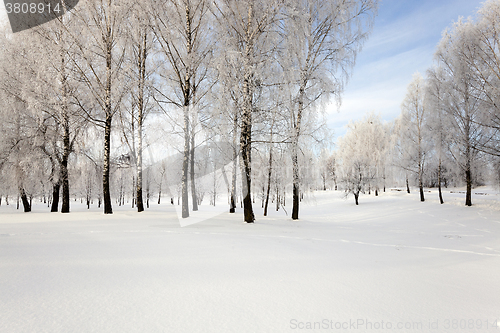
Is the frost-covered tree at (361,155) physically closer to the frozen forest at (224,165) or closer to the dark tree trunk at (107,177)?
the frozen forest at (224,165)

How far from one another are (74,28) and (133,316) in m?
13.0

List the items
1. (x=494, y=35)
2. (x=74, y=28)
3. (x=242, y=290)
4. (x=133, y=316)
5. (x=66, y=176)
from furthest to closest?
(x=494, y=35), (x=66, y=176), (x=74, y=28), (x=242, y=290), (x=133, y=316)

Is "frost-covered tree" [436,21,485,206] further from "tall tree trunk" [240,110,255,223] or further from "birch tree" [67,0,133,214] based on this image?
"birch tree" [67,0,133,214]

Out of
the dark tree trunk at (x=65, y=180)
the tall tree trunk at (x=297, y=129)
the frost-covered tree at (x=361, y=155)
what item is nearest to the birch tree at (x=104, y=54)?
the dark tree trunk at (x=65, y=180)

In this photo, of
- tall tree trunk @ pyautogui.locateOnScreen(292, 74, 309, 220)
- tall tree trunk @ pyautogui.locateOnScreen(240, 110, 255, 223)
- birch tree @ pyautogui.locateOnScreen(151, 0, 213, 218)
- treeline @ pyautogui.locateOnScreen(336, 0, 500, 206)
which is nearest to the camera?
tall tree trunk @ pyautogui.locateOnScreen(240, 110, 255, 223)

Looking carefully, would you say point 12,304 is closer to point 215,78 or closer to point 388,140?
point 215,78

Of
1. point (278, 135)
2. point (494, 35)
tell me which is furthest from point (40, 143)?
point (494, 35)

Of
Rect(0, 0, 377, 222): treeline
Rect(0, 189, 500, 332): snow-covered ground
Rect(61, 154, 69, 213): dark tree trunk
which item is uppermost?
Rect(0, 0, 377, 222): treeline

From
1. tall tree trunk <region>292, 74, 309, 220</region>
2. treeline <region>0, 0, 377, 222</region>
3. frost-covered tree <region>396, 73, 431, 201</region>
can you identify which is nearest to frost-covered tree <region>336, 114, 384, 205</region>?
frost-covered tree <region>396, 73, 431, 201</region>

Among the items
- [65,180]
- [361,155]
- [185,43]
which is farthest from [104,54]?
[361,155]

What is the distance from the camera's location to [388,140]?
32.7m

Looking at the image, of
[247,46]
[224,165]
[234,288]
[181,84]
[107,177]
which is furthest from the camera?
[224,165]

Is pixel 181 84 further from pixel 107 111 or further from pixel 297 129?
pixel 297 129

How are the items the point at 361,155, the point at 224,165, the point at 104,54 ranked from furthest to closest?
the point at 361,155 < the point at 224,165 < the point at 104,54
